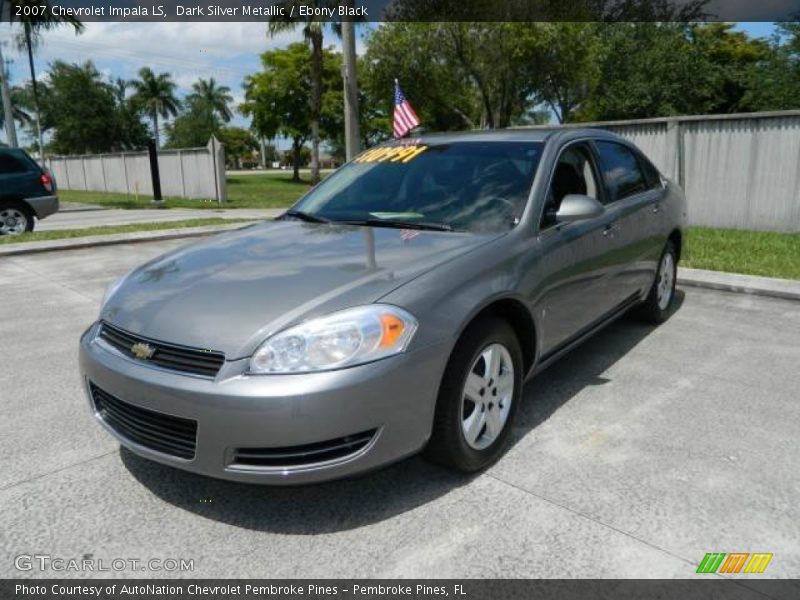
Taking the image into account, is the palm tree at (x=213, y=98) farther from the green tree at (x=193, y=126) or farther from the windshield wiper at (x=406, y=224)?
the windshield wiper at (x=406, y=224)

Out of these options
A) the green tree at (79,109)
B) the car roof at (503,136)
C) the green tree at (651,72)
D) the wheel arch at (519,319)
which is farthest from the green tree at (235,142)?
the wheel arch at (519,319)

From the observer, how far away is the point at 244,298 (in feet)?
8.71

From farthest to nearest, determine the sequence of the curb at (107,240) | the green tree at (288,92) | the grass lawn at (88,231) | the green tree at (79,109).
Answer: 1. the green tree at (79,109)
2. the green tree at (288,92)
3. the grass lawn at (88,231)
4. the curb at (107,240)

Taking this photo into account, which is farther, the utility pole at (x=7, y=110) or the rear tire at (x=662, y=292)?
the utility pole at (x=7, y=110)

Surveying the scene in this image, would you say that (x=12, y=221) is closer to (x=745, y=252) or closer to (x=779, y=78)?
(x=745, y=252)

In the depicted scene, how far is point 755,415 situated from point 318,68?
26.2m

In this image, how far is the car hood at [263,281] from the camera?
8.24ft

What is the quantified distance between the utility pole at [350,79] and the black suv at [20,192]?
6171 mm

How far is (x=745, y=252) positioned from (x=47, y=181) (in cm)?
1254

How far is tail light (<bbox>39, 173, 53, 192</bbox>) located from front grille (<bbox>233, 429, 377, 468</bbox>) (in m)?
12.5

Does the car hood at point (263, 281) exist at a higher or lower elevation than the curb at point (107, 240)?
higher

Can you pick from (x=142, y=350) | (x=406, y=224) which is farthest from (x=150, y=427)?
(x=406, y=224)

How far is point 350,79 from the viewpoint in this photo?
11594mm

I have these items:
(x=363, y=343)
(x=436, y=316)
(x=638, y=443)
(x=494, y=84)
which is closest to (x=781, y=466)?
(x=638, y=443)
